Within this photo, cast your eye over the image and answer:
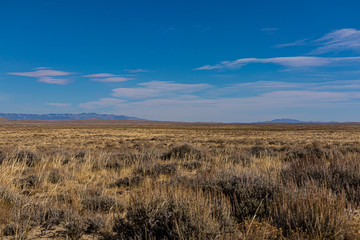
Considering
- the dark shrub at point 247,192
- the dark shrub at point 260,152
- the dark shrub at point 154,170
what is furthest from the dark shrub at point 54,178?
the dark shrub at point 260,152

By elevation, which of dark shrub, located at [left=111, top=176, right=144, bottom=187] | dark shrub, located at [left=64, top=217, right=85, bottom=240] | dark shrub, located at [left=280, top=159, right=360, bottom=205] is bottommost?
dark shrub, located at [left=111, top=176, right=144, bottom=187]

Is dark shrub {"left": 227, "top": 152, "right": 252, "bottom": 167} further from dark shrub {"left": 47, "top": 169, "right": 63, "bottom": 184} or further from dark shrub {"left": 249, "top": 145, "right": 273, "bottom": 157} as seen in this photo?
dark shrub {"left": 47, "top": 169, "right": 63, "bottom": 184}

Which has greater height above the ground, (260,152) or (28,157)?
(260,152)

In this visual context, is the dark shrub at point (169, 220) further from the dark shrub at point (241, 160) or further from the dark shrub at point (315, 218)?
the dark shrub at point (241, 160)

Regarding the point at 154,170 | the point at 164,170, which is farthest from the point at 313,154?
the point at 154,170

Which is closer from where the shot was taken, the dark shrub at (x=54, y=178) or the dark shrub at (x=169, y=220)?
the dark shrub at (x=169, y=220)

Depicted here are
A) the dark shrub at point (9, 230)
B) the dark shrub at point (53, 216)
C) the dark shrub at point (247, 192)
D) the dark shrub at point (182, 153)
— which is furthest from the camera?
the dark shrub at point (182, 153)

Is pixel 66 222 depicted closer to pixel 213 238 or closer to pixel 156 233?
pixel 156 233

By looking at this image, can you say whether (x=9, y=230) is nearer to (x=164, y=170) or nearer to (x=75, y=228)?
(x=75, y=228)

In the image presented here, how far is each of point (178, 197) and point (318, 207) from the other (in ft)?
6.28

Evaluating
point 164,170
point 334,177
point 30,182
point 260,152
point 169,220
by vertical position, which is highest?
point 334,177

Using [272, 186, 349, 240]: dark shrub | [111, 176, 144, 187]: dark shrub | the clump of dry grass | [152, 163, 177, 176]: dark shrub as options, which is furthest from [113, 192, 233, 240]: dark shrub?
[152, 163, 177, 176]: dark shrub

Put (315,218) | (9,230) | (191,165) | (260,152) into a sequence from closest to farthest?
(315,218) → (9,230) → (191,165) → (260,152)

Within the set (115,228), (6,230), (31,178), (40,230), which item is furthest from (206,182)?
(31,178)
